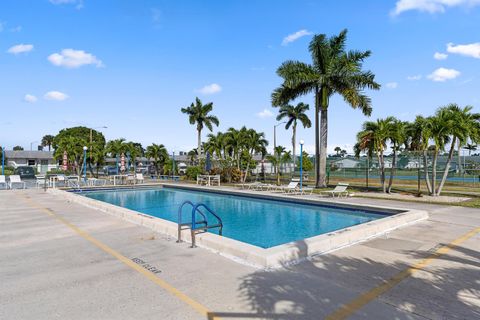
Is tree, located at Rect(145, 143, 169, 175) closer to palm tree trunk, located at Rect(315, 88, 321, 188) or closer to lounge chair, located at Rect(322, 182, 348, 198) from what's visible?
palm tree trunk, located at Rect(315, 88, 321, 188)

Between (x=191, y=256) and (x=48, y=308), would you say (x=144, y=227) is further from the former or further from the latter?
(x=48, y=308)

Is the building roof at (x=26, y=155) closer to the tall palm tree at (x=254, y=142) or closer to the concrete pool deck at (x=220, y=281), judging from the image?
the tall palm tree at (x=254, y=142)

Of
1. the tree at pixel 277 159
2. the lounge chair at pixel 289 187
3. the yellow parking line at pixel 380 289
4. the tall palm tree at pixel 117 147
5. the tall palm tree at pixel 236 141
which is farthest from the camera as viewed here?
the tall palm tree at pixel 117 147

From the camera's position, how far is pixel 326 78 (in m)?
22.1

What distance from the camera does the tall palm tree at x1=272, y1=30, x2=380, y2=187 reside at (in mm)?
21906

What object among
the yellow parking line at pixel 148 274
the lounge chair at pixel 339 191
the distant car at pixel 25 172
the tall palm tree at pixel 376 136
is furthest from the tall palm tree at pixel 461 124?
the distant car at pixel 25 172

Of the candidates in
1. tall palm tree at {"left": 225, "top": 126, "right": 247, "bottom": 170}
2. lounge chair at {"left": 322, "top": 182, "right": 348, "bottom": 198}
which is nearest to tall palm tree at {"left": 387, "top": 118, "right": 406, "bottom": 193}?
→ lounge chair at {"left": 322, "top": 182, "right": 348, "bottom": 198}

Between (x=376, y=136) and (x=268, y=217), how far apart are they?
30.5ft

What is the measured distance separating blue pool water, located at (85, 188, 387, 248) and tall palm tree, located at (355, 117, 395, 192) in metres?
6.30

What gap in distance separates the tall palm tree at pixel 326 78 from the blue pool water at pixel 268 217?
7634 mm

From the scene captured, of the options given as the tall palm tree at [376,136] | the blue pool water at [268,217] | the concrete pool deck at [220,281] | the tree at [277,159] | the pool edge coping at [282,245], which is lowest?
the blue pool water at [268,217]

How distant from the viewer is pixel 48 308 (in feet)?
12.8

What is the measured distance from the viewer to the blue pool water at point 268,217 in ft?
32.8

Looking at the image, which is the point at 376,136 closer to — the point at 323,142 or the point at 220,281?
the point at 323,142
